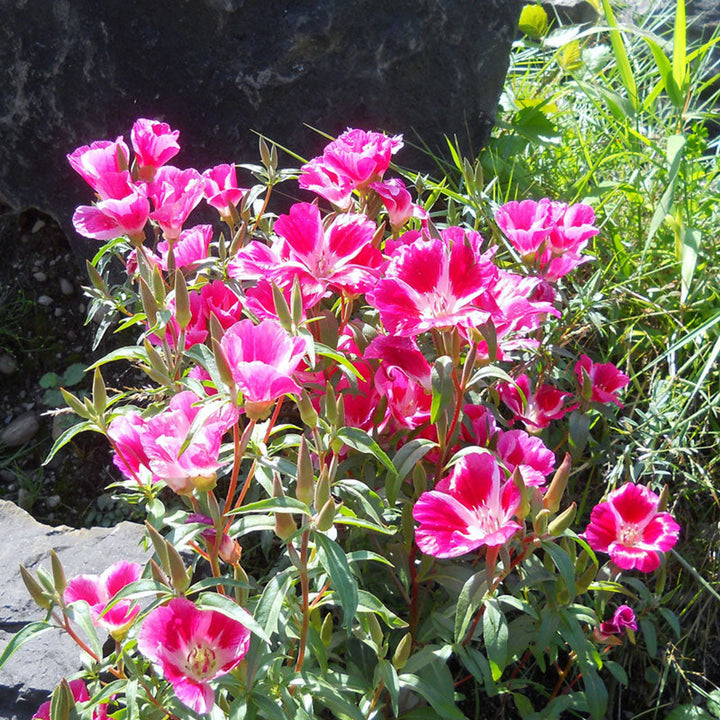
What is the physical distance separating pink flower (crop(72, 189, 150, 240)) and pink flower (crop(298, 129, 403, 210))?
1.13 feet

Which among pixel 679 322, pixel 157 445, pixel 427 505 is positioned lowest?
pixel 679 322

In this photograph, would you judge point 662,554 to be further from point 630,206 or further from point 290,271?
point 630,206

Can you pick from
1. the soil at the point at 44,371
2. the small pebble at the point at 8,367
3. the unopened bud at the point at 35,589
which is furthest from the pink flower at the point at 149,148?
the small pebble at the point at 8,367

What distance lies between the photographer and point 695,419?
212 cm

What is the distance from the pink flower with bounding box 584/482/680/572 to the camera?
1.55 m

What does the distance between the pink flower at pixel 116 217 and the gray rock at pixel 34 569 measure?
66cm

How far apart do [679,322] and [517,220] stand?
70 cm

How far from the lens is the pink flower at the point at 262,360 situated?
3.79ft

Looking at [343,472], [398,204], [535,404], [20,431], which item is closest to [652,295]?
[535,404]

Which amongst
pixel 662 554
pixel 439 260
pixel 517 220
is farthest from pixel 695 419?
pixel 439 260

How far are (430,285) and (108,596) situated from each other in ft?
2.33

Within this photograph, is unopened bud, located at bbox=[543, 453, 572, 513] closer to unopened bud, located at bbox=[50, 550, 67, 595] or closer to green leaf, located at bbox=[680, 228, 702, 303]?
unopened bud, located at bbox=[50, 550, 67, 595]

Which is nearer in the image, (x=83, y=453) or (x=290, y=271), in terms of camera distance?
(x=290, y=271)

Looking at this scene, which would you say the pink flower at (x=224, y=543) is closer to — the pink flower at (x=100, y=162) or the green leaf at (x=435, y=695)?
the green leaf at (x=435, y=695)
